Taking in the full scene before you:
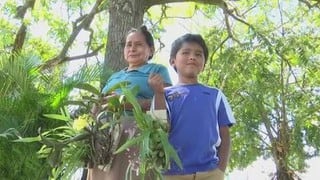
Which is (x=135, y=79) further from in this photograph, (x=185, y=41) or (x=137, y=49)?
(x=185, y=41)

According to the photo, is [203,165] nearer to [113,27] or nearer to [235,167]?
[113,27]

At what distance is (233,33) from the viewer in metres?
8.49

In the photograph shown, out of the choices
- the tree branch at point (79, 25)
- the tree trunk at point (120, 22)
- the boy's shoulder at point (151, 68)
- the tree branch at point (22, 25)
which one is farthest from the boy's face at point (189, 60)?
the tree branch at point (22, 25)

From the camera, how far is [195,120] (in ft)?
9.78

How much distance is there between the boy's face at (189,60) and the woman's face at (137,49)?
0.25 m

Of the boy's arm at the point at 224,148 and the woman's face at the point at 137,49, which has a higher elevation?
the woman's face at the point at 137,49

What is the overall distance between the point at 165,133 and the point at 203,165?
1.23 ft

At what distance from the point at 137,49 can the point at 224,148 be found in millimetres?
813

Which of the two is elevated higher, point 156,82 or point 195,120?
point 156,82

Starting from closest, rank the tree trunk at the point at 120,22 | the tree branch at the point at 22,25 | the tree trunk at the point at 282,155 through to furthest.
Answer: the tree trunk at the point at 120,22, the tree branch at the point at 22,25, the tree trunk at the point at 282,155

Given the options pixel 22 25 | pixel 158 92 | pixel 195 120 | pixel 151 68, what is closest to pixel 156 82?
pixel 158 92

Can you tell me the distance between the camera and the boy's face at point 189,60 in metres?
3.15

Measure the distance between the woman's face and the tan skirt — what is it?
21.4 inches

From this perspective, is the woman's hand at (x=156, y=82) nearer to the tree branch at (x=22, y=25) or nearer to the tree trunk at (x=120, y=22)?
the tree trunk at (x=120, y=22)
